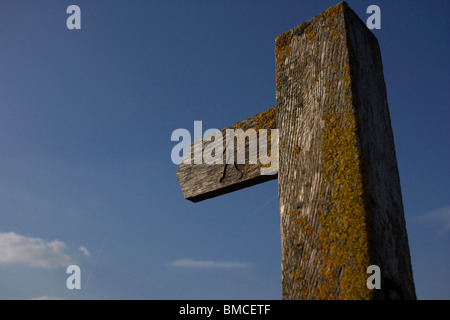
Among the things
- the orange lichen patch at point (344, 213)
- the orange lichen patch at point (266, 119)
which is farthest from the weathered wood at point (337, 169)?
the orange lichen patch at point (266, 119)

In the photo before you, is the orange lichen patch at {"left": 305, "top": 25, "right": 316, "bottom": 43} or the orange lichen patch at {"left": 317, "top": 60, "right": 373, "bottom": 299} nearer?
the orange lichen patch at {"left": 317, "top": 60, "right": 373, "bottom": 299}

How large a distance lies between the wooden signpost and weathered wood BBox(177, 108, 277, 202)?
0.01 m

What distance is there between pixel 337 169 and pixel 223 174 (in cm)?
81

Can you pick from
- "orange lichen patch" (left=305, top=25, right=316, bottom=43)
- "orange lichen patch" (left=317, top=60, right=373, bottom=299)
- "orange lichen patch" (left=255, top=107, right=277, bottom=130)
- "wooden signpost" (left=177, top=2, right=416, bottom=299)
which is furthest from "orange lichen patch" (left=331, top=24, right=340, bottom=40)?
"orange lichen patch" (left=255, top=107, right=277, bottom=130)

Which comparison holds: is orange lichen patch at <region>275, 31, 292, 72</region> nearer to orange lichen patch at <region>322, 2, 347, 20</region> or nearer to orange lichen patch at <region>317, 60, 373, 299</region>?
orange lichen patch at <region>322, 2, 347, 20</region>

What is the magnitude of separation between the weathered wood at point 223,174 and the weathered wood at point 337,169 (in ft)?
0.60

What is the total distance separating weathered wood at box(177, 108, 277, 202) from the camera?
2156mm

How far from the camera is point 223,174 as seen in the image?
7.61 feet

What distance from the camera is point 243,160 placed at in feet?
7.33

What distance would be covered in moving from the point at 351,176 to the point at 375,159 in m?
0.19

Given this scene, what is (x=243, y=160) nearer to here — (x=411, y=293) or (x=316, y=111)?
(x=316, y=111)

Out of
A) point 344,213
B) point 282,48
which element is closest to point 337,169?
point 344,213

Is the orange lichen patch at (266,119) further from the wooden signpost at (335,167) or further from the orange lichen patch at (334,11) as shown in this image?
the orange lichen patch at (334,11)
